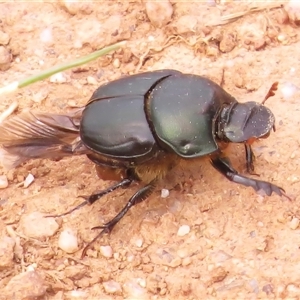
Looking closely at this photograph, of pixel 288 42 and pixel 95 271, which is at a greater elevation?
pixel 288 42

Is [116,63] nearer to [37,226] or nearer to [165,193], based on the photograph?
[165,193]

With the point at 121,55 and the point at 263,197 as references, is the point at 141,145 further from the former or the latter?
the point at 121,55

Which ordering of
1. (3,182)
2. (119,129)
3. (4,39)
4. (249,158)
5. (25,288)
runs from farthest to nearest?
(4,39)
(3,182)
(249,158)
(119,129)
(25,288)

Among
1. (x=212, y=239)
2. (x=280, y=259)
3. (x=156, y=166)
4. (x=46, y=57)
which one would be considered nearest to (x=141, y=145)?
(x=156, y=166)

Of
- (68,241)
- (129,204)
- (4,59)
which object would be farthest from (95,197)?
(4,59)

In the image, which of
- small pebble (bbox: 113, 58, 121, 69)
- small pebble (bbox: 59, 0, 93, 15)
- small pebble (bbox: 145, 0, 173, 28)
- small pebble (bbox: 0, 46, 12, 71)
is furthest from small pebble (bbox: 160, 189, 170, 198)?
small pebble (bbox: 59, 0, 93, 15)

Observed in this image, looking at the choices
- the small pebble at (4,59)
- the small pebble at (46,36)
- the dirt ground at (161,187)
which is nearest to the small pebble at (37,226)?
the dirt ground at (161,187)
